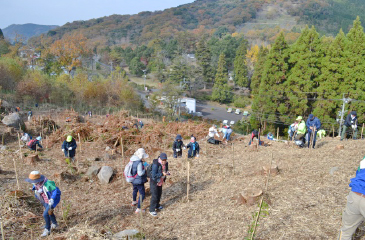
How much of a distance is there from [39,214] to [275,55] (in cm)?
1931

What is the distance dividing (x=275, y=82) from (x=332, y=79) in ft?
13.2

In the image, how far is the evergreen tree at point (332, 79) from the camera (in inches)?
699

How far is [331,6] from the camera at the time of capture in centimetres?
10306

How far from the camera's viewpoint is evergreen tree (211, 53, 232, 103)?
36.6m

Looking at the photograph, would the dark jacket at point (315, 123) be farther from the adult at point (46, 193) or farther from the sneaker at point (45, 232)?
the sneaker at point (45, 232)

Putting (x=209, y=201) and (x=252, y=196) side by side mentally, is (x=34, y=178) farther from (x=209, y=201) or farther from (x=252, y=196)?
(x=252, y=196)

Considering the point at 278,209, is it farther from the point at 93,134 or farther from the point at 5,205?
the point at 93,134

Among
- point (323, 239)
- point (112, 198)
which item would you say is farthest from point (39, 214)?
point (323, 239)

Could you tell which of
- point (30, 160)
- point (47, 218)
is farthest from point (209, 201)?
point (30, 160)

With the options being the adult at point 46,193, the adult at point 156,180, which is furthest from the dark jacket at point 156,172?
the adult at point 46,193

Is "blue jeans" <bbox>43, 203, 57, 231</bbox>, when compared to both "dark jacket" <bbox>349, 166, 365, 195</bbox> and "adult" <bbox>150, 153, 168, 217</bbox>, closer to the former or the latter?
"adult" <bbox>150, 153, 168, 217</bbox>

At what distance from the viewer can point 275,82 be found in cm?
2067

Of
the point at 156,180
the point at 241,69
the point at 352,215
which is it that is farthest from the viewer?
the point at 241,69

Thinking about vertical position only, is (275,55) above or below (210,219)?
above
